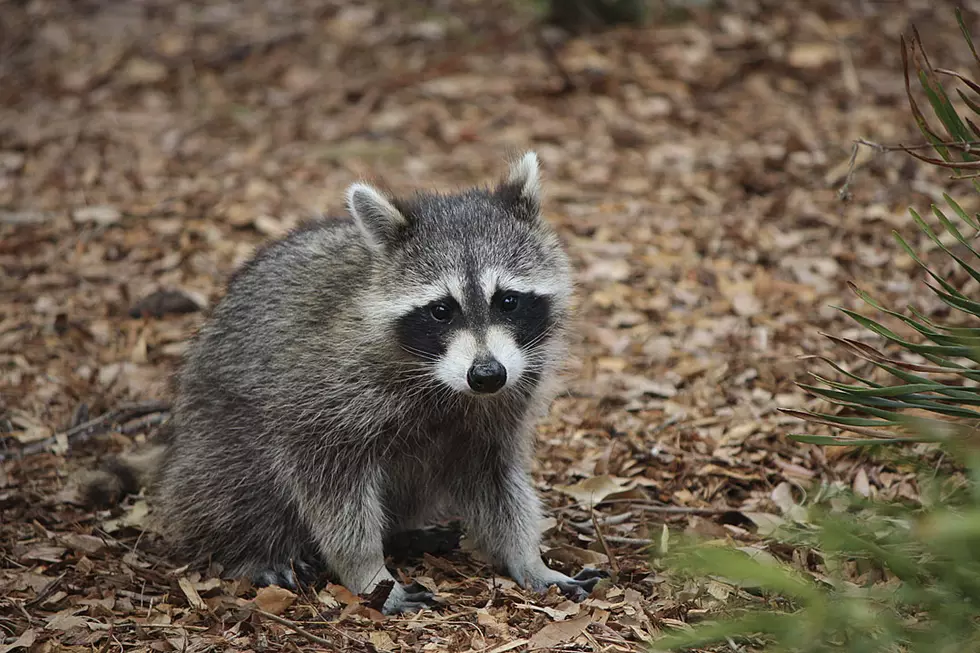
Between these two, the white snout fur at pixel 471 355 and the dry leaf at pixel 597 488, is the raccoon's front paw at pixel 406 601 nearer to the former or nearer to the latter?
the white snout fur at pixel 471 355

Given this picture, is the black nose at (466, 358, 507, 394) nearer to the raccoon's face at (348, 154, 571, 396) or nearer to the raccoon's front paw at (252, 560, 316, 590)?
the raccoon's face at (348, 154, 571, 396)

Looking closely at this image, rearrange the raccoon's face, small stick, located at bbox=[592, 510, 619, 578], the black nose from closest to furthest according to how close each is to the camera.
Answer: the black nose
the raccoon's face
small stick, located at bbox=[592, 510, 619, 578]

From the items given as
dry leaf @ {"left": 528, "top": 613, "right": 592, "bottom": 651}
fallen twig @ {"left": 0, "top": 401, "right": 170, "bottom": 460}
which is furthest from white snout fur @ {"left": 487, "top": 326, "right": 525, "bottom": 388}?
fallen twig @ {"left": 0, "top": 401, "right": 170, "bottom": 460}

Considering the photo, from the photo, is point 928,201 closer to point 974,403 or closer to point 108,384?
Answer: point 974,403

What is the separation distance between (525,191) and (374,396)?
3.89 ft

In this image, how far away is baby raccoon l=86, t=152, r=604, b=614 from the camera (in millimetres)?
4684

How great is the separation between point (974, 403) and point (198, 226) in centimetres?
595

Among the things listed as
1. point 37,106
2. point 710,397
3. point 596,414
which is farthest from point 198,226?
point 710,397

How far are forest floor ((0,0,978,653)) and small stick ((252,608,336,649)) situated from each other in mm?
25

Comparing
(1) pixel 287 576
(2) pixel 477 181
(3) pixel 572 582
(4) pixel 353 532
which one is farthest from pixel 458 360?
(2) pixel 477 181

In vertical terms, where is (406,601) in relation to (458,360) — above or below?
below

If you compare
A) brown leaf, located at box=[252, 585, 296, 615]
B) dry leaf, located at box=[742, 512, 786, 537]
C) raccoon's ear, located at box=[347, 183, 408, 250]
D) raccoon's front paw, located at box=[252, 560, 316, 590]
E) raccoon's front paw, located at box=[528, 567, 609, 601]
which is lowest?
raccoon's front paw, located at box=[252, 560, 316, 590]

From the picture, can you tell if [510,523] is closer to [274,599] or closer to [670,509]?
[670,509]

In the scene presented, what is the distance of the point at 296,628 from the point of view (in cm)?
421
